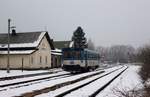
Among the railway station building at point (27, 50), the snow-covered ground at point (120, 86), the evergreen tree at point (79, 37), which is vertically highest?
the evergreen tree at point (79, 37)

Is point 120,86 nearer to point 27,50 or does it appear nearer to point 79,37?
point 27,50

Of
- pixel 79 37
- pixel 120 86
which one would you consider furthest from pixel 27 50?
pixel 79 37

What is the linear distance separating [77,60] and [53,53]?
22.9m

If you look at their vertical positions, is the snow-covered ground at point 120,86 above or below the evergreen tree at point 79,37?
below

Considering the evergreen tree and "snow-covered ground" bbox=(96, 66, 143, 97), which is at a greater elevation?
the evergreen tree

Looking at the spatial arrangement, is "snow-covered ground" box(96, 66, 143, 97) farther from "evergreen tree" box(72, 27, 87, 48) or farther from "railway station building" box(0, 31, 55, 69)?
"evergreen tree" box(72, 27, 87, 48)

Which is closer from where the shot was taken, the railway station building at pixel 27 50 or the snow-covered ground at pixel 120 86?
the snow-covered ground at pixel 120 86

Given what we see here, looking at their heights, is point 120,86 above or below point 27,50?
below

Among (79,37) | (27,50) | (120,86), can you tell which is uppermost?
(79,37)

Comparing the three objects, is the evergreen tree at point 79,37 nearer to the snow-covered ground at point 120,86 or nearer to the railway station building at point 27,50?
the railway station building at point 27,50

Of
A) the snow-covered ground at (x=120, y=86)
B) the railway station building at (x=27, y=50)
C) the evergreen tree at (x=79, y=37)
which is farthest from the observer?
the evergreen tree at (x=79, y=37)

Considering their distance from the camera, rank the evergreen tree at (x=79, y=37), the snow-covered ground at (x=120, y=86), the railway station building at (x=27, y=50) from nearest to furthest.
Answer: the snow-covered ground at (x=120, y=86) → the railway station building at (x=27, y=50) → the evergreen tree at (x=79, y=37)

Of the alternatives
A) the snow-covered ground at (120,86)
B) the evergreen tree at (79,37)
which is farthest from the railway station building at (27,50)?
the evergreen tree at (79,37)

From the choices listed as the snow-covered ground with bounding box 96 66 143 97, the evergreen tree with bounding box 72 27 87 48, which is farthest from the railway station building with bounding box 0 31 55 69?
the evergreen tree with bounding box 72 27 87 48
